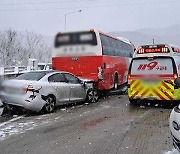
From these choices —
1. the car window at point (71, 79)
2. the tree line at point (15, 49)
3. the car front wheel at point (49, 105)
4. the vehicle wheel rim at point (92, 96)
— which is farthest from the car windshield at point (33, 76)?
the tree line at point (15, 49)

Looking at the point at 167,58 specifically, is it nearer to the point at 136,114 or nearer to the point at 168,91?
the point at 168,91

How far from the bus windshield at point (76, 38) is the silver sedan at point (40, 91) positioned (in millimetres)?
3184

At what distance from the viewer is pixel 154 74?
11438mm

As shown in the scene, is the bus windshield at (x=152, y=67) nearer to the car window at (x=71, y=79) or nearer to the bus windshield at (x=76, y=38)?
the car window at (x=71, y=79)

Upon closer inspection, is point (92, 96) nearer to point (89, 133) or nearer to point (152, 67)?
point (152, 67)

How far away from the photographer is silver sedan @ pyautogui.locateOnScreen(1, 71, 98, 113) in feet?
32.3

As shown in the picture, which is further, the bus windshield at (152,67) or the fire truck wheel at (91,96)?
the fire truck wheel at (91,96)

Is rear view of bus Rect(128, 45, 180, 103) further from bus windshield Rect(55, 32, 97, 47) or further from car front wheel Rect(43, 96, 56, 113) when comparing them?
bus windshield Rect(55, 32, 97, 47)

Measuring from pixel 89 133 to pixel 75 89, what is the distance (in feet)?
15.6

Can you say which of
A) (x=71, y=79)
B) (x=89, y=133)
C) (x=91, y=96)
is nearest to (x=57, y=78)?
(x=71, y=79)

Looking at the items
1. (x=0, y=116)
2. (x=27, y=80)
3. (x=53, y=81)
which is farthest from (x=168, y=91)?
(x=0, y=116)

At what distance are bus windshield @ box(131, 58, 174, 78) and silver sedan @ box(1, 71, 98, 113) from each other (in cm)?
241

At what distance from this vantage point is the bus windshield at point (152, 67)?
11.3m

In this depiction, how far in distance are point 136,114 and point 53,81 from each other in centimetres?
303
